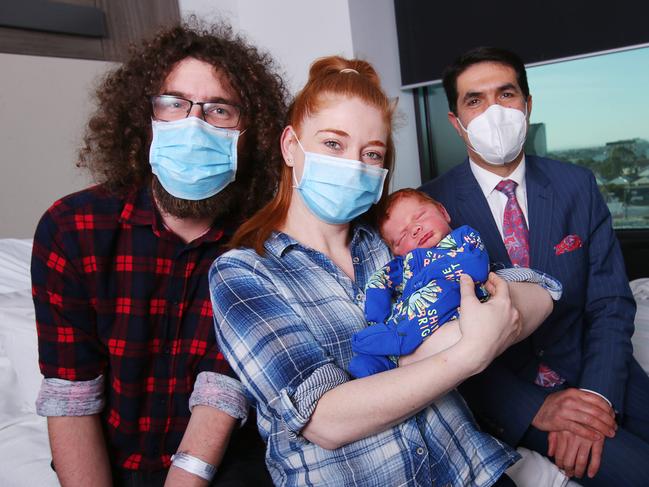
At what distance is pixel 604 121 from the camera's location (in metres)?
3.32

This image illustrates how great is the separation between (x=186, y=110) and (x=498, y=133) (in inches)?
39.2

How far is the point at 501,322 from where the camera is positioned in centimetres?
105

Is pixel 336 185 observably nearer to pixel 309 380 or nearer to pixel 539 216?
pixel 309 380

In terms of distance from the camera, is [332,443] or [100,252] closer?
[332,443]

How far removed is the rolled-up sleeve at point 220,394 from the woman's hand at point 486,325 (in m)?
0.61

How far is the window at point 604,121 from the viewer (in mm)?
3227

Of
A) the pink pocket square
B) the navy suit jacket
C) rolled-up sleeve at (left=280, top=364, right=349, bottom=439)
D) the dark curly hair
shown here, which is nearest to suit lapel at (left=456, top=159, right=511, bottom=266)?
the navy suit jacket

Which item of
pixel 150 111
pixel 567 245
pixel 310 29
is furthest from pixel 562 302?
pixel 310 29

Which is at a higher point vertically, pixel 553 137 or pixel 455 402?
pixel 553 137

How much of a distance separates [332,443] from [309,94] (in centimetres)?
80

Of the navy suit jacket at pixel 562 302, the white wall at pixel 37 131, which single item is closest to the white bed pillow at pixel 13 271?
the white wall at pixel 37 131

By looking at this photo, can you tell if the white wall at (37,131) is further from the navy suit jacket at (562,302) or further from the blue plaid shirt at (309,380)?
the navy suit jacket at (562,302)

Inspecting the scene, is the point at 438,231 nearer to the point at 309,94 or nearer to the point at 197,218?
the point at 309,94

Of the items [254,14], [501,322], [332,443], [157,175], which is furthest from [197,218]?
[254,14]
